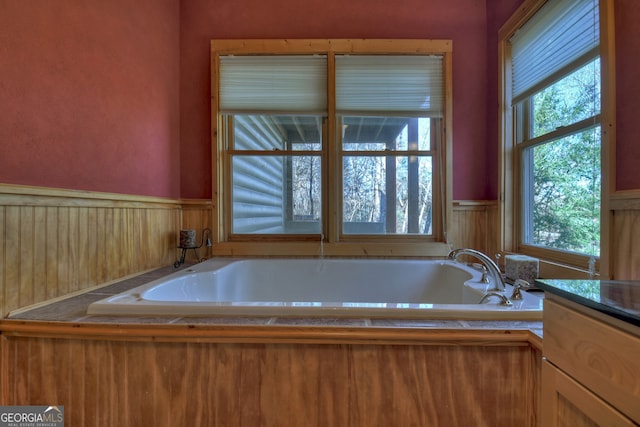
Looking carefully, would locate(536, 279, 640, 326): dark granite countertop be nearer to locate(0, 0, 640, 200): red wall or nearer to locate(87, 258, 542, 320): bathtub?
locate(87, 258, 542, 320): bathtub

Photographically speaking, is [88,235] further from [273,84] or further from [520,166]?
[520,166]

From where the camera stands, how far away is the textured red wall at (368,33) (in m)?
1.94

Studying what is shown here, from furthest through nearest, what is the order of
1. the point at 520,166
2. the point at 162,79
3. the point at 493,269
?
1. the point at 162,79
2. the point at 520,166
3. the point at 493,269

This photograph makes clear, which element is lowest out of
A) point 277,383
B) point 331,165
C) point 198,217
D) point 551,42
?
point 277,383

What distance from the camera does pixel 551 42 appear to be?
138cm

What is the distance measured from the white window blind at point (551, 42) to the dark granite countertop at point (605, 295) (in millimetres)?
1085

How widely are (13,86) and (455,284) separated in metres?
2.19

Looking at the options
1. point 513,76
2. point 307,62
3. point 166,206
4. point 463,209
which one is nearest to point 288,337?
point 166,206

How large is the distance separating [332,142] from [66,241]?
1565 mm

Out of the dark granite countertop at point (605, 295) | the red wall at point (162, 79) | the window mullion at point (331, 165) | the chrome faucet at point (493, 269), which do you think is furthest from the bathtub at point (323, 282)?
the red wall at point (162, 79)

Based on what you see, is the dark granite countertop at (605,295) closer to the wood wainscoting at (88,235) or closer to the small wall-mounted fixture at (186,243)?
the wood wainscoting at (88,235)

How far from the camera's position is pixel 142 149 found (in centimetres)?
162

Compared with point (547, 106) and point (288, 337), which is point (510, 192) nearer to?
point (547, 106)

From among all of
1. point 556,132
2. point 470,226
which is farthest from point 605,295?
point 470,226
